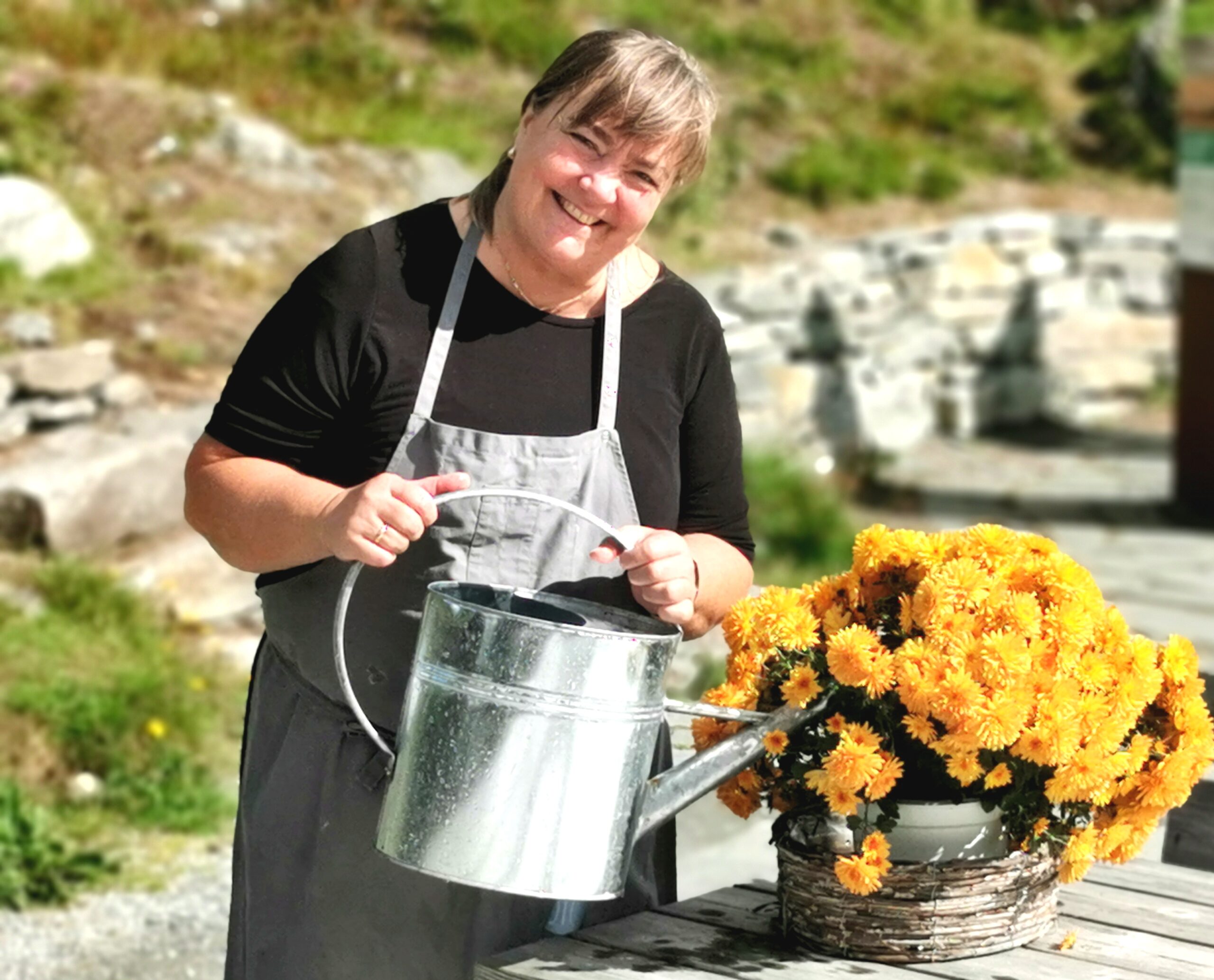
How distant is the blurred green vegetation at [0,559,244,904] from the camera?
3713mm

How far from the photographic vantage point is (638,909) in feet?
6.46

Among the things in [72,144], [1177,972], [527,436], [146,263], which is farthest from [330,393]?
[72,144]

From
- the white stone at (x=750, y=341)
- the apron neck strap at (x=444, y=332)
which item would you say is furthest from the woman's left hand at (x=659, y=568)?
the white stone at (x=750, y=341)

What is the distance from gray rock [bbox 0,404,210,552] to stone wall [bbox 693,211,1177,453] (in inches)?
119

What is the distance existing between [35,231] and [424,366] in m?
4.29

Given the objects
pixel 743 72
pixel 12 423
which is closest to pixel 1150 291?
pixel 743 72

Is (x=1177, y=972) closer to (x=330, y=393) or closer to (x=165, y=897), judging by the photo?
(x=330, y=393)

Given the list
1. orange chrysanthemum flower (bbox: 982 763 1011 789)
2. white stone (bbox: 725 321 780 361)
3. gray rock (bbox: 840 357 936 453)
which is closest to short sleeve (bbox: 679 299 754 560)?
orange chrysanthemum flower (bbox: 982 763 1011 789)

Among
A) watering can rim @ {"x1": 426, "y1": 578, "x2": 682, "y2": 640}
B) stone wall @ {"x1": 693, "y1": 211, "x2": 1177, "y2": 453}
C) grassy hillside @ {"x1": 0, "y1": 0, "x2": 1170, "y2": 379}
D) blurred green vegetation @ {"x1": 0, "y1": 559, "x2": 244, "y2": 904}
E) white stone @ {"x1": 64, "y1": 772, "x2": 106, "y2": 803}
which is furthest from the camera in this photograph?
stone wall @ {"x1": 693, "y1": 211, "x2": 1177, "y2": 453}

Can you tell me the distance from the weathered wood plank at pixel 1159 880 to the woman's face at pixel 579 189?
89 centimetres

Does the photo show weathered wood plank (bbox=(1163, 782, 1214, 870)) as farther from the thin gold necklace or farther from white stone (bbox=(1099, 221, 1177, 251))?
white stone (bbox=(1099, 221, 1177, 251))

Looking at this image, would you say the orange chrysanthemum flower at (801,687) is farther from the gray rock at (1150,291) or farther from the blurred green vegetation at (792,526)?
the gray rock at (1150,291)

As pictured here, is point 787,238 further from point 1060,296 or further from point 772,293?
point 1060,296

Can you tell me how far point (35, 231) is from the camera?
18.9ft
